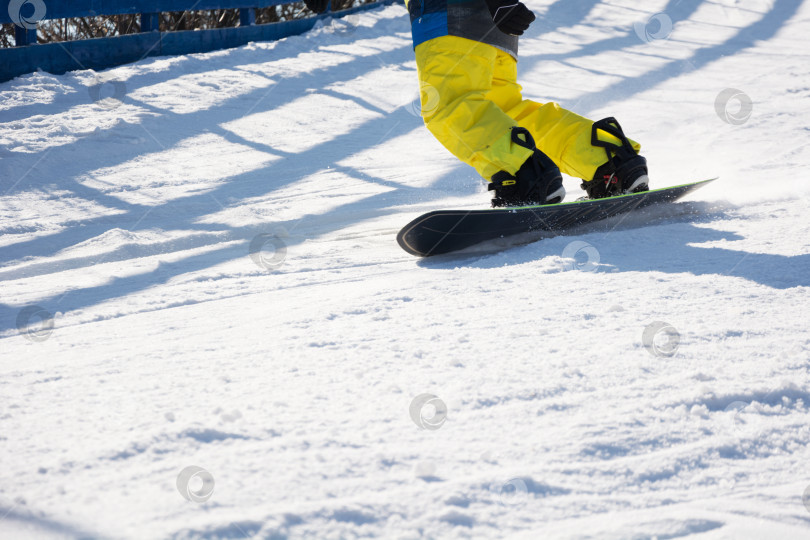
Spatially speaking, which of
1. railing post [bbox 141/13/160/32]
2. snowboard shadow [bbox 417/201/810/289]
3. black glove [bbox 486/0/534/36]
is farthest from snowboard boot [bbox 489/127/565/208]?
railing post [bbox 141/13/160/32]

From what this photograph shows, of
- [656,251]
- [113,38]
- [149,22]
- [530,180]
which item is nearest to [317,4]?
[530,180]

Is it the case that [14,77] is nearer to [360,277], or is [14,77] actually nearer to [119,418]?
[360,277]

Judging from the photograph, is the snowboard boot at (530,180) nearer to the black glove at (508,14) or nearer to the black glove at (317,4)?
the black glove at (508,14)

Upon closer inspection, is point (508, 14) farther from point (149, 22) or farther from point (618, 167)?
point (149, 22)

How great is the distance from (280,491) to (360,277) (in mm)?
1394

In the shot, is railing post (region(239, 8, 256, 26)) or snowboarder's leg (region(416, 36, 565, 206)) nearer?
snowboarder's leg (region(416, 36, 565, 206))

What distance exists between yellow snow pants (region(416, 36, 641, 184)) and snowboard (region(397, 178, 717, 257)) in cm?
18

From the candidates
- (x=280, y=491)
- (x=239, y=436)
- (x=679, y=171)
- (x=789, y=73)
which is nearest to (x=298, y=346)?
(x=239, y=436)

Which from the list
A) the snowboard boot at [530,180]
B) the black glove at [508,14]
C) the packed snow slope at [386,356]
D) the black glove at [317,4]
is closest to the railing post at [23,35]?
the packed snow slope at [386,356]

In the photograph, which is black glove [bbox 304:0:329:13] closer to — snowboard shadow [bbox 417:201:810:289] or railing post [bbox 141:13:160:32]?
snowboard shadow [bbox 417:201:810:289]

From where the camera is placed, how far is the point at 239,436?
4.73 ft

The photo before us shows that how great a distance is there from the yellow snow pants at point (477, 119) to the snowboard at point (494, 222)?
0.18m

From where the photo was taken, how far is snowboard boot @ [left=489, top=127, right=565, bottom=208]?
108 inches

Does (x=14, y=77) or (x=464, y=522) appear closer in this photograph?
(x=464, y=522)
